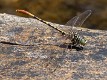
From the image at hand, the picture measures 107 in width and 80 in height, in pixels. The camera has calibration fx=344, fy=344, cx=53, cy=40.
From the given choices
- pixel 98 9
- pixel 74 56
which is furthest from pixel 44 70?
pixel 98 9

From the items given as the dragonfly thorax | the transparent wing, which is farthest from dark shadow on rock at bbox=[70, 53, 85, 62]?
the transparent wing

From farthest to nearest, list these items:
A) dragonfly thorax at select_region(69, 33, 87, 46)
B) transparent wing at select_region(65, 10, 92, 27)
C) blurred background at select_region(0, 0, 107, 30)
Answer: blurred background at select_region(0, 0, 107, 30) < transparent wing at select_region(65, 10, 92, 27) < dragonfly thorax at select_region(69, 33, 87, 46)

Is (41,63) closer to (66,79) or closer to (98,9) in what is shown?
(66,79)

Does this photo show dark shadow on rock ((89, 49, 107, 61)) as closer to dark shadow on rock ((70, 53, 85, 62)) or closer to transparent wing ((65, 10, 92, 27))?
dark shadow on rock ((70, 53, 85, 62))

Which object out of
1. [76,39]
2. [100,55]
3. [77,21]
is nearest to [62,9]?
[77,21]

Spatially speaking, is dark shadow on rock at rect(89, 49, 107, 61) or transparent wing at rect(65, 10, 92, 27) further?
transparent wing at rect(65, 10, 92, 27)

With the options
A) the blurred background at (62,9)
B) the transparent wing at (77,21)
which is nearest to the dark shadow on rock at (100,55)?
the transparent wing at (77,21)
